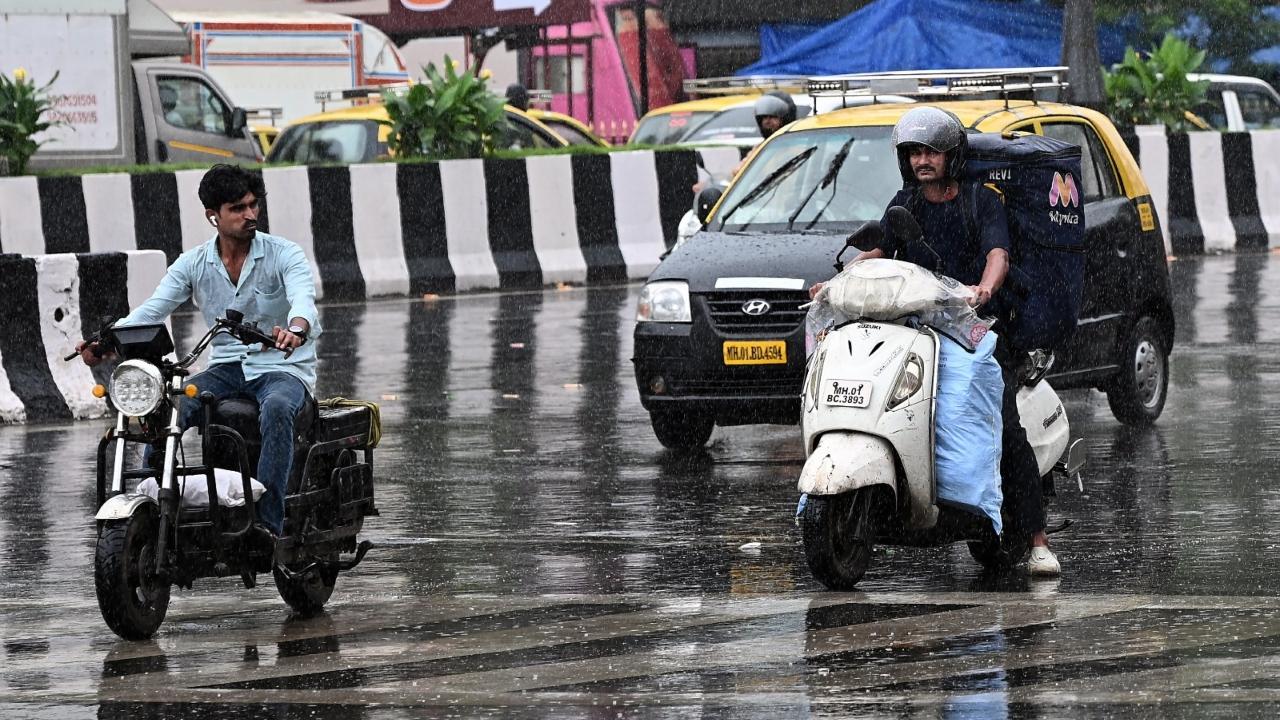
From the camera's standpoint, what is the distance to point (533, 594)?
820 cm

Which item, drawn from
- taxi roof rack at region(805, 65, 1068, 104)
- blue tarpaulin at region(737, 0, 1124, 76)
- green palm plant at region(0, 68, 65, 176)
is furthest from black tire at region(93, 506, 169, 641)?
blue tarpaulin at region(737, 0, 1124, 76)

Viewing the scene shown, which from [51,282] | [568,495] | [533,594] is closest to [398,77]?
[51,282]

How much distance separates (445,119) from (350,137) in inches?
100

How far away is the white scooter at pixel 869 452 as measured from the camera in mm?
7840

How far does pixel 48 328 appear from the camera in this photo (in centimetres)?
1353

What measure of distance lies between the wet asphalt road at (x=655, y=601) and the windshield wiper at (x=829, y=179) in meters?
1.13

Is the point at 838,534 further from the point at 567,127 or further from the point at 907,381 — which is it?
the point at 567,127

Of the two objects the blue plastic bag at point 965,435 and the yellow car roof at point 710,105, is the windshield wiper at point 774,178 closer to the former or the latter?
the blue plastic bag at point 965,435

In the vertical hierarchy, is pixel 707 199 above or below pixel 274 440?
above

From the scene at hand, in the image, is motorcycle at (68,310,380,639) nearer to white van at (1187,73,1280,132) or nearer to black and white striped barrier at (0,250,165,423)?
black and white striped barrier at (0,250,165,423)

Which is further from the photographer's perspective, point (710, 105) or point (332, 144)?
point (710, 105)

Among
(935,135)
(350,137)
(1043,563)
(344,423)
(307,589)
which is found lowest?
(1043,563)

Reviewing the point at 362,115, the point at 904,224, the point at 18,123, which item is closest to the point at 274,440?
the point at 904,224

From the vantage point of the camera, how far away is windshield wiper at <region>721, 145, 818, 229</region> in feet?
40.8
